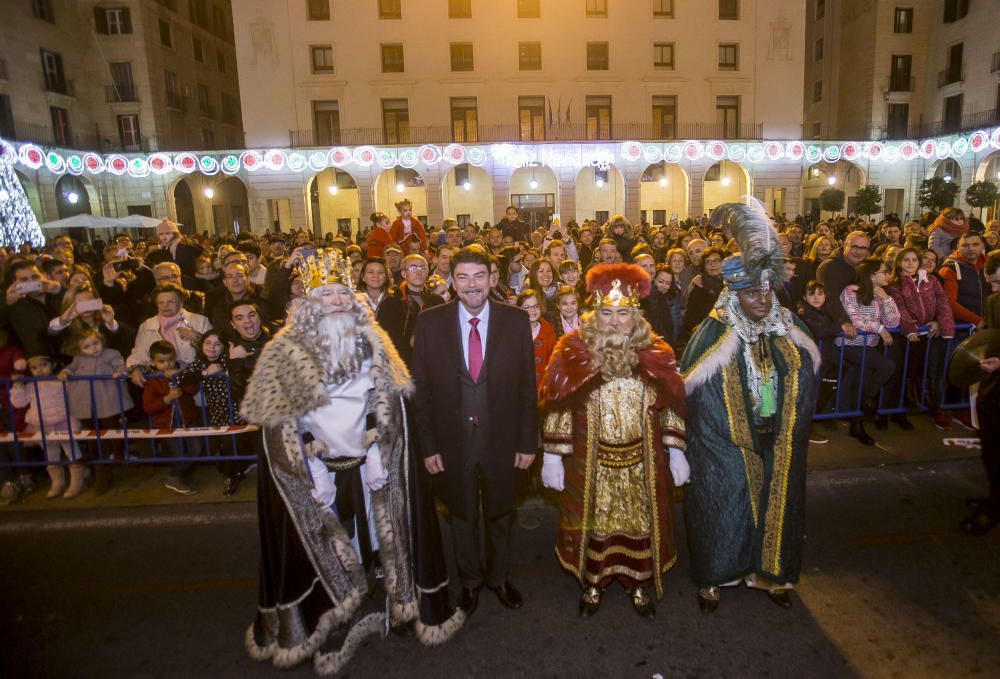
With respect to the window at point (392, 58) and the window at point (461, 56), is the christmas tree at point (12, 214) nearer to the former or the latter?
the window at point (392, 58)

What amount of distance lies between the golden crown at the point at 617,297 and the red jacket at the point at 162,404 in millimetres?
4066

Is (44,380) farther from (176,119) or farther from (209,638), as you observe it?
(176,119)

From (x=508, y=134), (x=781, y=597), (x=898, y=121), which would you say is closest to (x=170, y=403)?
(x=781, y=597)

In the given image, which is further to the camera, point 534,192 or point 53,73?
point 534,192

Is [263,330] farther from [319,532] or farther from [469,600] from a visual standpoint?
[469,600]

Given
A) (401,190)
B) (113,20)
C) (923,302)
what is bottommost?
(923,302)

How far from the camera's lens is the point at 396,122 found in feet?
102

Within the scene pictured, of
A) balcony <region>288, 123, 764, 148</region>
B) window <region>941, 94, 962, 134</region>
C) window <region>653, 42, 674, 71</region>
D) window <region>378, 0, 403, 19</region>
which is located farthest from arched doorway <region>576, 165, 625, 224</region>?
window <region>941, 94, 962, 134</region>

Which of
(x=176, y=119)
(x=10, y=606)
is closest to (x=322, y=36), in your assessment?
(x=176, y=119)

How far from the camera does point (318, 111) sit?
3100 cm

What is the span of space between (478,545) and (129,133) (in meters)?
37.9

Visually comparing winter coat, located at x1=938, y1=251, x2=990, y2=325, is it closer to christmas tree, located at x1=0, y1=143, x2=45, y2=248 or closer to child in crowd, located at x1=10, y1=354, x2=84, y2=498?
child in crowd, located at x1=10, y1=354, x2=84, y2=498

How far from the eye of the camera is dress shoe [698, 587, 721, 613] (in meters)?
3.87

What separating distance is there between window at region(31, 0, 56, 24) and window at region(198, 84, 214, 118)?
8114 mm
